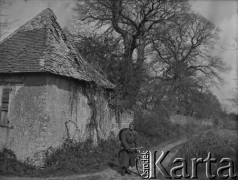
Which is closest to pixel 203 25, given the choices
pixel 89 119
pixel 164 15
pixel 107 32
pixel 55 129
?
pixel 164 15

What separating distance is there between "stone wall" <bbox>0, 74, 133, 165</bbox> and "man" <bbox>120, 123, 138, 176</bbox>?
2960mm

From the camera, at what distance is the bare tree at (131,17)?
21422mm

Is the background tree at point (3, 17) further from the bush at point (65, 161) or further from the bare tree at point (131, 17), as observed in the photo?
the bare tree at point (131, 17)

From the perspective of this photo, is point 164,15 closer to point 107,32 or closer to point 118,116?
point 107,32

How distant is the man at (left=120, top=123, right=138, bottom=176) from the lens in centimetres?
1088

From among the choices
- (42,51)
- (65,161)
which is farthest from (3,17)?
(65,161)

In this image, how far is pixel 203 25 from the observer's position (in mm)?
32375

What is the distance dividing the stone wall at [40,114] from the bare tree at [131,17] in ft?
27.8

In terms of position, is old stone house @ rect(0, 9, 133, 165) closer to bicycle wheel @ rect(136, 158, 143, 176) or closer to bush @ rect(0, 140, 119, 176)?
bush @ rect(0, 140, 119, 176)

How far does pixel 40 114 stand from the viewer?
11484 millimetres

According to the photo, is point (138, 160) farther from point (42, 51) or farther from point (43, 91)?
point (42, 51)

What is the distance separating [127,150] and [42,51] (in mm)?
5525

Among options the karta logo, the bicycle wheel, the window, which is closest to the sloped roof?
the window

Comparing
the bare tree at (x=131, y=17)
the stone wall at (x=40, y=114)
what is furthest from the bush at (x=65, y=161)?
the bare tree at (x=131, y=17)
